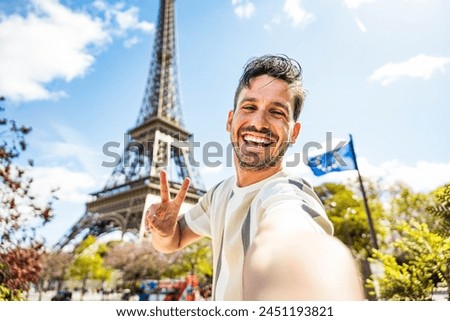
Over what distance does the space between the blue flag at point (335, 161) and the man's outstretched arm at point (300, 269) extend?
7070 millimetres

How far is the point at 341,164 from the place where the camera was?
754 cm

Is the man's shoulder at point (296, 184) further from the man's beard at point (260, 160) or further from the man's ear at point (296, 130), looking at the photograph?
the man's ear at point (296, 130)

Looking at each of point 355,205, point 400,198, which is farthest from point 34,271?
point 355,205

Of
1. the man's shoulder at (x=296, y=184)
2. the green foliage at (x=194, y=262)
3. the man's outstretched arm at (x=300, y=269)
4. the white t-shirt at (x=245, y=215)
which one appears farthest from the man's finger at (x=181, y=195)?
the green foliage at (x=194, y=262)

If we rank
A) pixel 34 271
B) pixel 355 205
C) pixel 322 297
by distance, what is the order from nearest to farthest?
pixel 322 297
pixel 34 271
pixel 355 205

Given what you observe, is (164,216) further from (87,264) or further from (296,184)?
(87,264)

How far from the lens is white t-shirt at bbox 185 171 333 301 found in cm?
76

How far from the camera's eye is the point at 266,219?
0.73 m

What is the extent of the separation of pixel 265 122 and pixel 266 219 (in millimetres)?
475

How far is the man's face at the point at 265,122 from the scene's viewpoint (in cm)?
112

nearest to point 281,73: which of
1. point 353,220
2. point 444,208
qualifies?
point 444,208

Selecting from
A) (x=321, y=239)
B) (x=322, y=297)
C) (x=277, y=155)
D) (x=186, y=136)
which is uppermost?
(x=186, y=136)
